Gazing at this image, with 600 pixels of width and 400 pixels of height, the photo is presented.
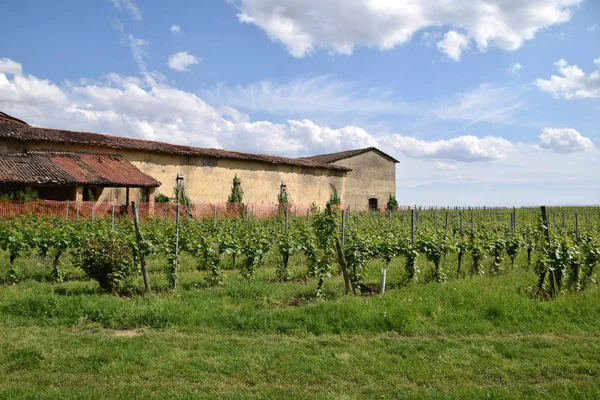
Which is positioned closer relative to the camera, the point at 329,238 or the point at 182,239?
the point at 329,238

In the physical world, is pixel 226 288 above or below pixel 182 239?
below

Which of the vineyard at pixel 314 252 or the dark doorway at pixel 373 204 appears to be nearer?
the vineyard at pixel 314 252

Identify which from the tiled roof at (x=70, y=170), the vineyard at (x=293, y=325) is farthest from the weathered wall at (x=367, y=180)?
the vineyard at (x=293, y=325)

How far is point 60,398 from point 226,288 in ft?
14.8

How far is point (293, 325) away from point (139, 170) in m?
21.3

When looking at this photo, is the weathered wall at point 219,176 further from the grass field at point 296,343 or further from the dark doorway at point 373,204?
the grass field at point 296,343

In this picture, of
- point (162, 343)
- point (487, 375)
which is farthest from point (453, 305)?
point (162, 343)

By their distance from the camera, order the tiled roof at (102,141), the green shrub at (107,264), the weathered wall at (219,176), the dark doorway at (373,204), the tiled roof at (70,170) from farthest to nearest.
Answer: the dark doorway at (373,204) → the weathered wall at (219,176) → the tiled roof at (102,141) → the tiled roof at (70,170) → the green shrub at (107,264)

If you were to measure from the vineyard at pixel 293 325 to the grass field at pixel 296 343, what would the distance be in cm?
2

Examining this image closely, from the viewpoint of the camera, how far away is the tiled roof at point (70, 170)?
66.5 feet

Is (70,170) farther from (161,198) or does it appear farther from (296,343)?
(296,343)

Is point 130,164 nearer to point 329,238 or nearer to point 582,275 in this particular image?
point 329,238

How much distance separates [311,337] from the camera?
6348 millimetres

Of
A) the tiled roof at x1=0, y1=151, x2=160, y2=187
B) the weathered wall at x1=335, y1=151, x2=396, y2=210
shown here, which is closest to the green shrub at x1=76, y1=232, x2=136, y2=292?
the tiled roof at x1=0, y1=151, x2=160, y2=187
